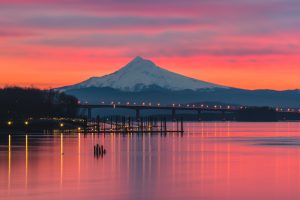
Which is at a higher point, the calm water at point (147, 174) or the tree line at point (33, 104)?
the tree line at point (33, 104)

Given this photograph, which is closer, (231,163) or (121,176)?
(121,176)

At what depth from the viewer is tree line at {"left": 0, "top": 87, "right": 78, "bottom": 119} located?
138 metres

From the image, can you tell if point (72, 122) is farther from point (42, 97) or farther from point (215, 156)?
point (215, 156)

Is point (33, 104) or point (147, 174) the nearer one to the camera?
point (147, 174)

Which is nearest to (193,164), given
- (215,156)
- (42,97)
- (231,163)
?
(231,163)

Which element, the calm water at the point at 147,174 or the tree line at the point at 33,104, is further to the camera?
the tree line at the point at 33,104

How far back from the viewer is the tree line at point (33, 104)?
454 feet

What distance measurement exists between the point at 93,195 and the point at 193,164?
21122mm

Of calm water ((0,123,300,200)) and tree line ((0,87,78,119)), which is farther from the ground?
tree line ((0,87,78,119))

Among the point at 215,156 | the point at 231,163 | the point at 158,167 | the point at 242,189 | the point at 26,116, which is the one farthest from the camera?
the point at 26,116

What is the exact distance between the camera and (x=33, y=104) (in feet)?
478

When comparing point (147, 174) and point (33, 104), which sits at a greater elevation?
point (33, 104)

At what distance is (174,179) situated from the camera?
48.0 m

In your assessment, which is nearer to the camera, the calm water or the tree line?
the calm water
